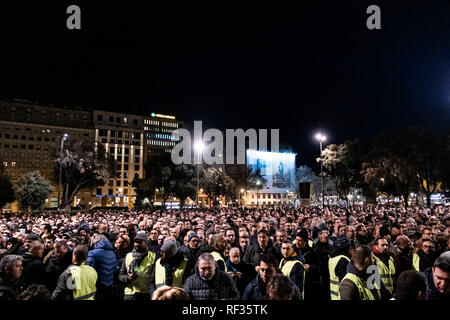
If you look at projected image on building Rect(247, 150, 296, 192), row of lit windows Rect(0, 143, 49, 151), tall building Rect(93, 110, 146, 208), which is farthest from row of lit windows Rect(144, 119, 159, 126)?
projected image on building Rect(247, 150, 296, 192)

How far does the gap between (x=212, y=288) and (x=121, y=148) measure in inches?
3882

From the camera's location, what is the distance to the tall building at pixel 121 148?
90.8 meters

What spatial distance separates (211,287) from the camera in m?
4.23

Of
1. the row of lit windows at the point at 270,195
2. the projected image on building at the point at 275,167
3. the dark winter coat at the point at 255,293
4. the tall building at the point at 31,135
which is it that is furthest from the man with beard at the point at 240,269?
the row of lit windows at the point at 270,195

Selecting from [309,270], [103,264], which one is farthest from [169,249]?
[309,270]

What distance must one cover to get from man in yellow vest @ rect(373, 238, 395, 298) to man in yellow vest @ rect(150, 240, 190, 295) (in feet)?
10.4

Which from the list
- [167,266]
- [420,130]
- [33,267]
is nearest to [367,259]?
[167,266]

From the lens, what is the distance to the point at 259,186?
87938 mm

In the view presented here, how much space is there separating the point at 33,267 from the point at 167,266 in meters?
2.15

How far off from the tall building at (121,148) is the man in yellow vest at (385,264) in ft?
291

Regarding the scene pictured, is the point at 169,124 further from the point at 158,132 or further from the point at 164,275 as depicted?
the point at 164,275

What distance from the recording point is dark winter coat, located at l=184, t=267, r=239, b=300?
4207mm

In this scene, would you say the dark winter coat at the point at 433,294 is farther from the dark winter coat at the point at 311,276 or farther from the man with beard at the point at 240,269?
the man with beard at the point at 240,269
